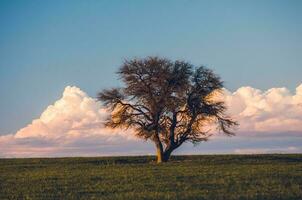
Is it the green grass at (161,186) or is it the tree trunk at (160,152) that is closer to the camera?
the green grass at (161,186)

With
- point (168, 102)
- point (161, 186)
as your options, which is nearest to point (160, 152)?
point (168, 102)

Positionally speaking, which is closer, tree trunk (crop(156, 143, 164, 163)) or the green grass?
the green grass

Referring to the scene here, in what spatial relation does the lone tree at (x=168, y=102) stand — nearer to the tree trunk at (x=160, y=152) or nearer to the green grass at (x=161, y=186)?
the tree trunk at (x=160, y=152)

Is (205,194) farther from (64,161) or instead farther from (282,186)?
(64,161)

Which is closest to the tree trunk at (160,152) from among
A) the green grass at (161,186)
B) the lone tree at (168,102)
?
the lone tree at (168,102)

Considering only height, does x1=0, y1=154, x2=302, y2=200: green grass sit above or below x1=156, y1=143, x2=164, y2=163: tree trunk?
below

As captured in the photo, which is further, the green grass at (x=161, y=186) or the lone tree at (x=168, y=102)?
the lone tree at (x=168, y=102)

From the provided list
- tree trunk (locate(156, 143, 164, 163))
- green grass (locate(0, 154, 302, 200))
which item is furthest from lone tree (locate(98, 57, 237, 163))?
green grass (locate(0, 154, 302, 200))

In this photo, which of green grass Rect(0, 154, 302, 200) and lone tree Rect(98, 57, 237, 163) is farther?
lone tree Rect(98, 57, 237, 163)

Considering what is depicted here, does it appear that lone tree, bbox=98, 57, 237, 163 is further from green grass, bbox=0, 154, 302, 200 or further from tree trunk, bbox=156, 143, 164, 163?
green grass, bbox=0, 154, 302, 200

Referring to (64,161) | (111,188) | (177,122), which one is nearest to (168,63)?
(177,122)

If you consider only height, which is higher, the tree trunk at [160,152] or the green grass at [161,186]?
the tree trunk at [160,152]

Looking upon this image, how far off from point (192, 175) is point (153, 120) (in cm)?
2579

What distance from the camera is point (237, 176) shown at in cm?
3919
